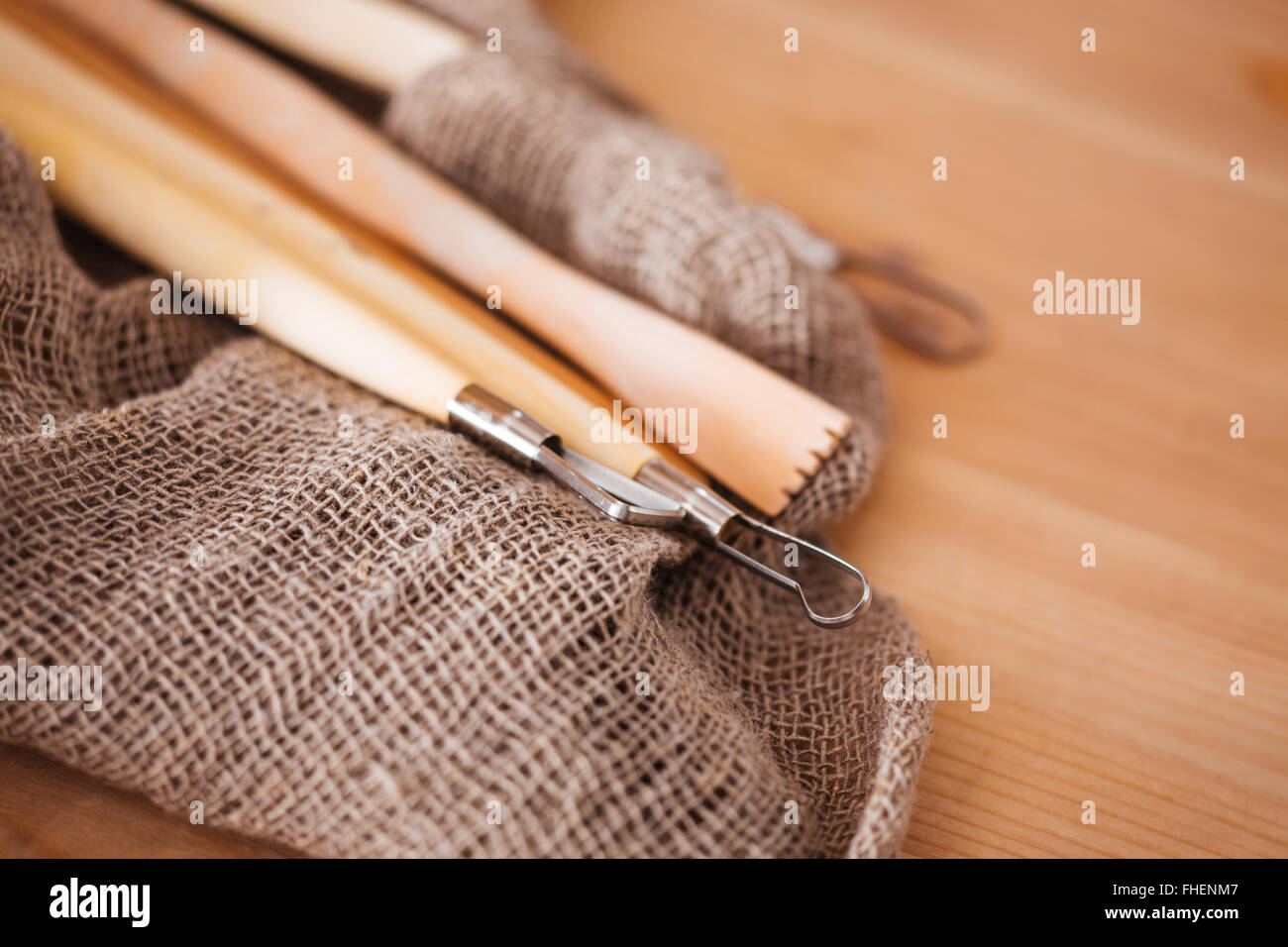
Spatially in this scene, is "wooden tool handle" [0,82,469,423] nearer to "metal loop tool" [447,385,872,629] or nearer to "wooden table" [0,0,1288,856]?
"metal loop tool" [447,385,872,629]

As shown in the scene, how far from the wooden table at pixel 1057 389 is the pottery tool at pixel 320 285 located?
0.12 m

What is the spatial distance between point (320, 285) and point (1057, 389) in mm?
452

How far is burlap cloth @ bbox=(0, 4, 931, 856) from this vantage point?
354 millimetres

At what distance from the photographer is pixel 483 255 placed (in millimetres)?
526

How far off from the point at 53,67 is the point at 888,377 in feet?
1.70

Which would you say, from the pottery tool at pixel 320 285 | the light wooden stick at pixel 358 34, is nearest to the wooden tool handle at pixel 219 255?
the pottery tool at pixel 320 285

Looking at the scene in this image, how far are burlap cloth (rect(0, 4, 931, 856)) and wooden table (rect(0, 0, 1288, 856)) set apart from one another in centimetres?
7

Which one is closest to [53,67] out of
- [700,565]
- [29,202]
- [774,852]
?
[29,202]

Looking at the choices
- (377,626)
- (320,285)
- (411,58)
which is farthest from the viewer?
(411,58)

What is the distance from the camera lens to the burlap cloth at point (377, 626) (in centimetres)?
35

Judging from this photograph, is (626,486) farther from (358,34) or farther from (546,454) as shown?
(358,34)

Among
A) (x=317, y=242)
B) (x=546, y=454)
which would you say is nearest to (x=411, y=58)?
(x=317, y=242)

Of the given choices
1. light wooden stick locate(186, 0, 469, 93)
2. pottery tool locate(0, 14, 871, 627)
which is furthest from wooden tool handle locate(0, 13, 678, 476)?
light wooden stick locate(186, 0, 469, 93)

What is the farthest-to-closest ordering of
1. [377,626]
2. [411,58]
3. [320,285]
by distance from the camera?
1. [411,58]
2. [320,285]
3. [377,626]
